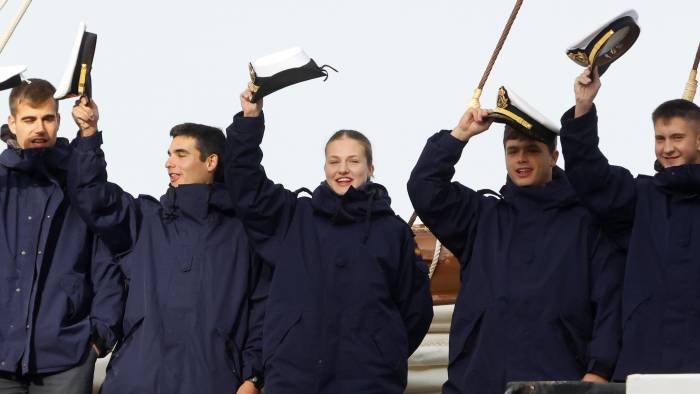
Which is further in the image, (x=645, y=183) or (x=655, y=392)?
(x=645, y=183)

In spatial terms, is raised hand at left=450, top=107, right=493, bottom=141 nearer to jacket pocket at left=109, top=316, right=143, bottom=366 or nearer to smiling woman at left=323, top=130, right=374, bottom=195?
smiling woman at left=323, top=130, right=374, bottom=195

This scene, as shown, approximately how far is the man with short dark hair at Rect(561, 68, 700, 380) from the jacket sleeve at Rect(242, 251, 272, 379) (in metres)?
1.38

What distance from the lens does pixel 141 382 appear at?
5.73 m

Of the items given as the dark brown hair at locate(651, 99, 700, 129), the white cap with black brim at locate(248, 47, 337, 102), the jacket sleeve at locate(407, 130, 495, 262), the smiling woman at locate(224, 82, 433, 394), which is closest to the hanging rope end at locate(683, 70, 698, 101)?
the dark brown hair at locate(651, 99, 700, 129)

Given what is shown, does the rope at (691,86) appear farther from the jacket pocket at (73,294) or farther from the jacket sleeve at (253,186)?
the jacket pocket at (73,294)

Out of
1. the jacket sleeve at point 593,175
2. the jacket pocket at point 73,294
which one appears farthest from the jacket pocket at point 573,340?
the jacket pocket at point 73,294

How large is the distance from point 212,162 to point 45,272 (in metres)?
0.85

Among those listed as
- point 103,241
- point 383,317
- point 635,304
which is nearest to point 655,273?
point 635,304

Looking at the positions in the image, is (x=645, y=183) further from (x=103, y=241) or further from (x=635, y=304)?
(x=103, y=241)

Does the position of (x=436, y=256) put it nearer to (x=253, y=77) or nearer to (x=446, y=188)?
(x=446, y=188)

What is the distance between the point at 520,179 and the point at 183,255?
4.62ft

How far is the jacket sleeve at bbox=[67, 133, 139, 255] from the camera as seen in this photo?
593cm

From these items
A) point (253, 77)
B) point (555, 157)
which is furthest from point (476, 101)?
point (253, 77)

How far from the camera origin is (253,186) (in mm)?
5766
